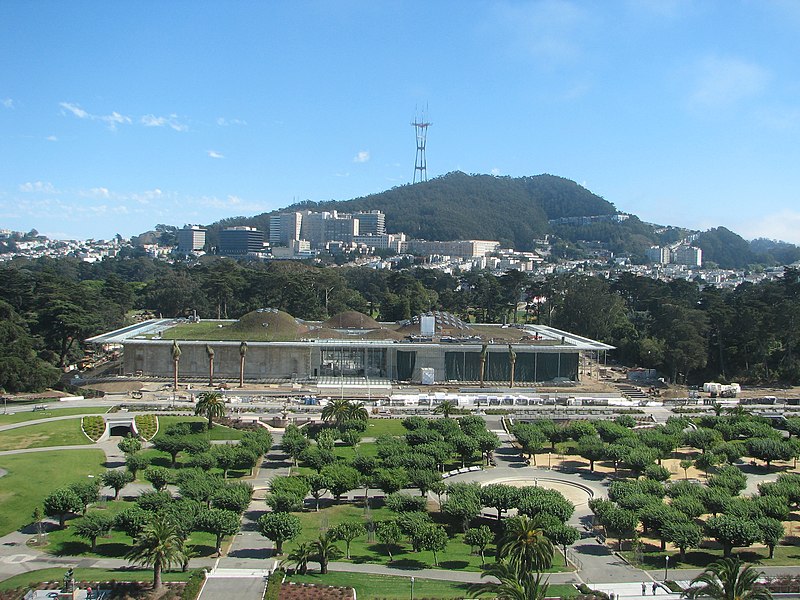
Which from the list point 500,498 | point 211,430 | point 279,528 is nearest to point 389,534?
point 279,528

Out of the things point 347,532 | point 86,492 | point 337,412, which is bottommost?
point 347,532

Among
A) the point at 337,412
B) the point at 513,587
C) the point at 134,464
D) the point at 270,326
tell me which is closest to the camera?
the point at 513,587

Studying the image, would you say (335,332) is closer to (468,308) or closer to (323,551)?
(468,308)

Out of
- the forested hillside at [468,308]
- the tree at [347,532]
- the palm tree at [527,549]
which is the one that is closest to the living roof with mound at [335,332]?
the forested hillside at [468,308]

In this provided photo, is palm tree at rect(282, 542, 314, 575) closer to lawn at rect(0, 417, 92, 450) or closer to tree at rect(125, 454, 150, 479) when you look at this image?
tree at rect(125, 454, 150, 479)

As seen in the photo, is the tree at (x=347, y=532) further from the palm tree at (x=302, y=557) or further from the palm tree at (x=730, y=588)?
the palm tree at (x=730, y=588)

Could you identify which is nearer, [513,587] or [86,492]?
[513,587]
